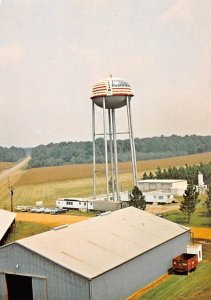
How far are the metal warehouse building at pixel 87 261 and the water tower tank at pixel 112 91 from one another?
23.9 m

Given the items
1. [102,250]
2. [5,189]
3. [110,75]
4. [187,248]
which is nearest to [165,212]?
[110,75]

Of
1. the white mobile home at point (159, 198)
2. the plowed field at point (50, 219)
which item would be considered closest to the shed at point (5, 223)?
the plowed field at point (50, 219)

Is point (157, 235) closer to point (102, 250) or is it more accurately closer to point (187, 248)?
point (187, 248)

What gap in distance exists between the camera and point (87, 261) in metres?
24.6

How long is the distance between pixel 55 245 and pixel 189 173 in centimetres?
6865

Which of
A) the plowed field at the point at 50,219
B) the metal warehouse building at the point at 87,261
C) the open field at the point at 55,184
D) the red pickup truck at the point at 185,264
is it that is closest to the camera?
the metal warehouse building at the point at 87,261

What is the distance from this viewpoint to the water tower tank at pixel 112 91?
5291 cm

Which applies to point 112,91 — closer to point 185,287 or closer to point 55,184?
point 185,287

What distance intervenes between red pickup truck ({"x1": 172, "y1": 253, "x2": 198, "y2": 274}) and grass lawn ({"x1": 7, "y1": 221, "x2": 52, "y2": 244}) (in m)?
21.7

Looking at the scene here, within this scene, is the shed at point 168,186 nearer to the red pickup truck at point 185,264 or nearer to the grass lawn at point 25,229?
the grass lawn at point 25,229

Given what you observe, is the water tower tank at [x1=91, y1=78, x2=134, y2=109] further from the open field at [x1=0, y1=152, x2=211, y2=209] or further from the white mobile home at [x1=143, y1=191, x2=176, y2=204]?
the open field at [x1=0, y1=152, x2=211, y2=209]

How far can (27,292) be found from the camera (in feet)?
90.3

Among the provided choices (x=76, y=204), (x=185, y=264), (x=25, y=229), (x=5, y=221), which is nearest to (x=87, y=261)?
(x=185, y=264)

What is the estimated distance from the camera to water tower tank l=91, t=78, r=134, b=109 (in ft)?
174
